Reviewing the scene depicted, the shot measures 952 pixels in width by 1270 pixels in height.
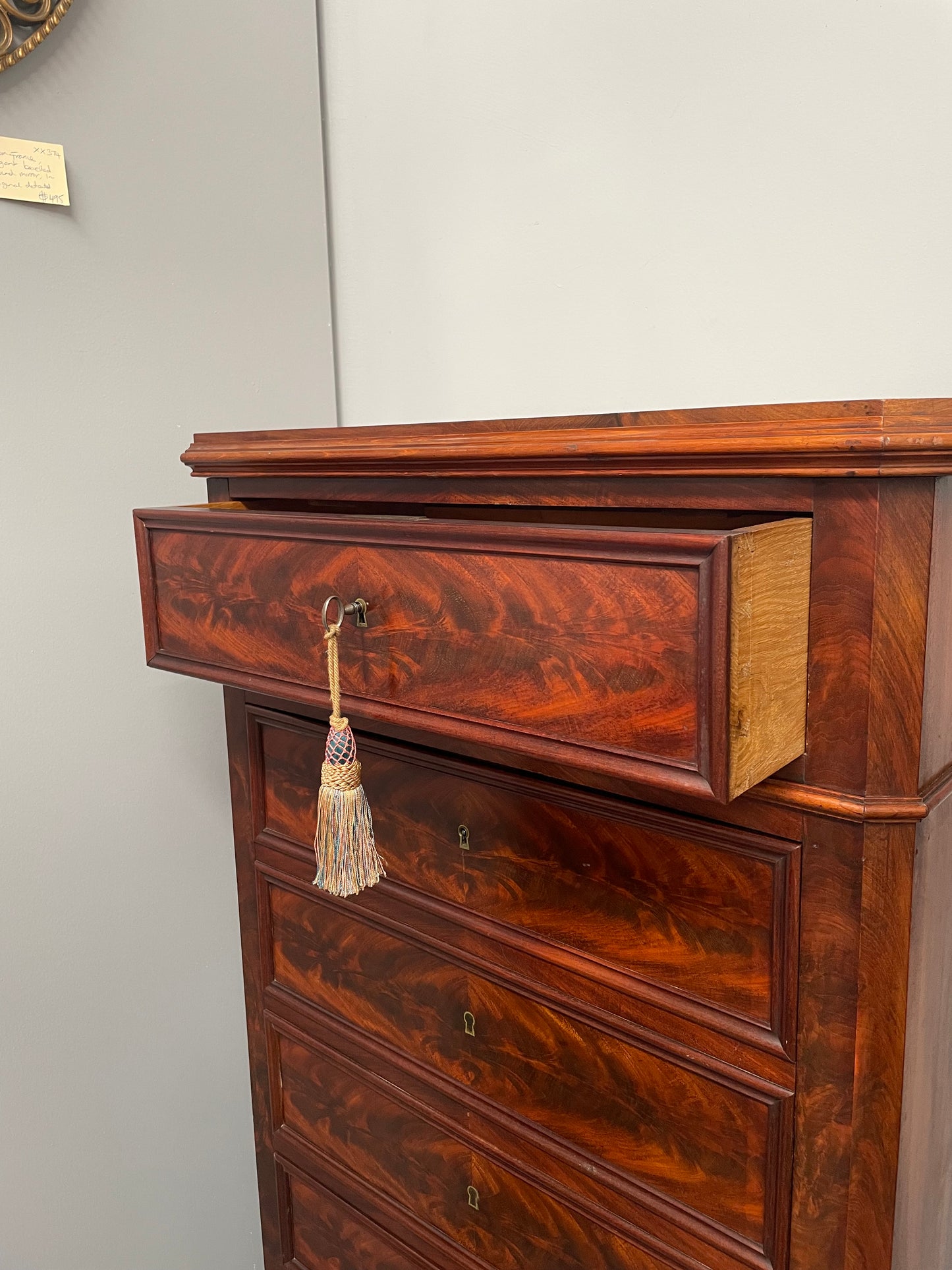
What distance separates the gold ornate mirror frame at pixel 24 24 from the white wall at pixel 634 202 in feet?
1.31

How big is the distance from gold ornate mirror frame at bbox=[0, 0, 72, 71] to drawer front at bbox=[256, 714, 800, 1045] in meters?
0.80

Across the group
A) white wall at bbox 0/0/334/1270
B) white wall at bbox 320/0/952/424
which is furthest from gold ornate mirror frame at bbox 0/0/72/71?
white wall at bbox 320/0/952/424

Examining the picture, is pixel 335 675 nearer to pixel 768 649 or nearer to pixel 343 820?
pixel 343 820

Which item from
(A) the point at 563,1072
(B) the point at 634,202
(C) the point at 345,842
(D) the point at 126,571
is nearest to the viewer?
(C) the point at 345,842

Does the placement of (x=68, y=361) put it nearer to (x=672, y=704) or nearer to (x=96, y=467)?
(x=96, y=467)

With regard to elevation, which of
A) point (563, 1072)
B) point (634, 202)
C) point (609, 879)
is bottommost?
point (563, 1072)

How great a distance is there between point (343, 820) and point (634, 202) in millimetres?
753

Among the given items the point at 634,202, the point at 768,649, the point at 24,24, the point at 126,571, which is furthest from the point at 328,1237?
the point at 24,24

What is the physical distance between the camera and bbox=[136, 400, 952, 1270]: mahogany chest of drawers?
58 centimetres

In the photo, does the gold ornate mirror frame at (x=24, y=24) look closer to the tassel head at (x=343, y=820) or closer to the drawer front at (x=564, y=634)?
the drawer front at (x=564, y=634)

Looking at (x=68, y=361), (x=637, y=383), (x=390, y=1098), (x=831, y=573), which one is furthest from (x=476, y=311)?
(x=390, y=1098)

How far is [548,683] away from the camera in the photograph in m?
0.62

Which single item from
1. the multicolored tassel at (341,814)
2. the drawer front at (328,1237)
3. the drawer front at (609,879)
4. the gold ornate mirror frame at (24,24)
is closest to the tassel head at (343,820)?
the multicolored tassel at (341,814)

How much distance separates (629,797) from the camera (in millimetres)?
734
